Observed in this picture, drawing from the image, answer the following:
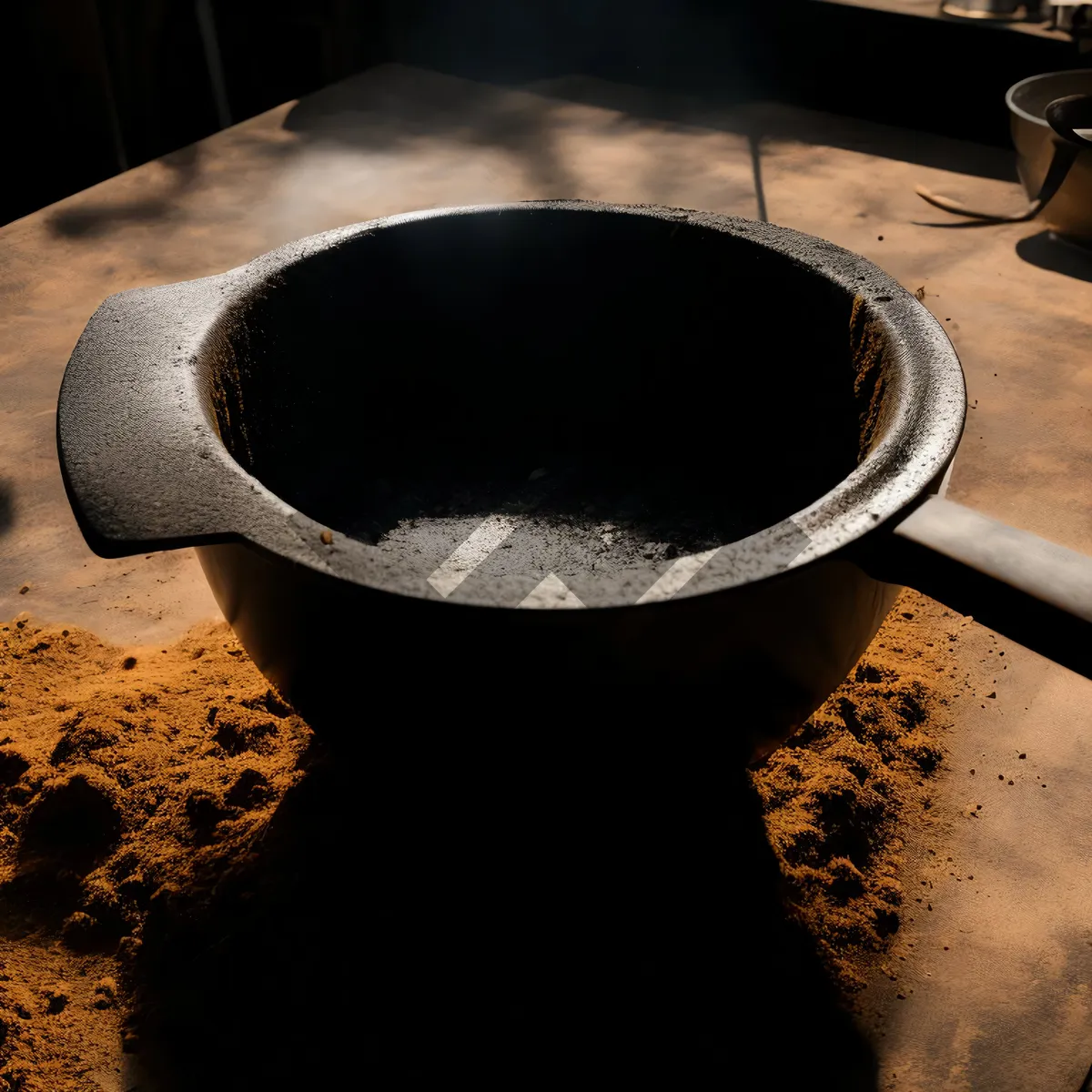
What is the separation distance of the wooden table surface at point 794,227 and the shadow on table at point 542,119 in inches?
0.6

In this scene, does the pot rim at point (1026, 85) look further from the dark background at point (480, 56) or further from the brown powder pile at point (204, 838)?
the brown powder pile at point (204, 838)

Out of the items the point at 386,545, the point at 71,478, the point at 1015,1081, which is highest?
the point at 71,478

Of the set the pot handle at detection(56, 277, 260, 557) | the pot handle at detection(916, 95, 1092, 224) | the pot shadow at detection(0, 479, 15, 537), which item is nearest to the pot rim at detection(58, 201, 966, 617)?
the pot handle at detection(56, 277, 260, 557)

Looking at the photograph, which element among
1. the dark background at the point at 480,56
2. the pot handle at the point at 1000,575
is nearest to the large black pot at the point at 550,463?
the pot handle at the point at 1000,575

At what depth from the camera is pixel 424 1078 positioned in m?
1.15

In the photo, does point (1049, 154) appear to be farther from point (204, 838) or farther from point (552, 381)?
point (204, 838)

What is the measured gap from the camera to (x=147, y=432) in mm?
1078

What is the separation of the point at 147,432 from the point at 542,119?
3371mm

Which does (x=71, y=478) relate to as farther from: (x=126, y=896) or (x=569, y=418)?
(x=569, y=418)

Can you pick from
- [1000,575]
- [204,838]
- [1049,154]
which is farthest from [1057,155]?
[204,838]

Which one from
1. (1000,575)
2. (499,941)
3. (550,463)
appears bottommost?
(499,941)

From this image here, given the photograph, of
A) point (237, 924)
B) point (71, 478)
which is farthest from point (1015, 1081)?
point (71, 478)

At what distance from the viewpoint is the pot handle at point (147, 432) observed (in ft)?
3.16

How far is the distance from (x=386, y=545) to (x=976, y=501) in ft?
3.96
